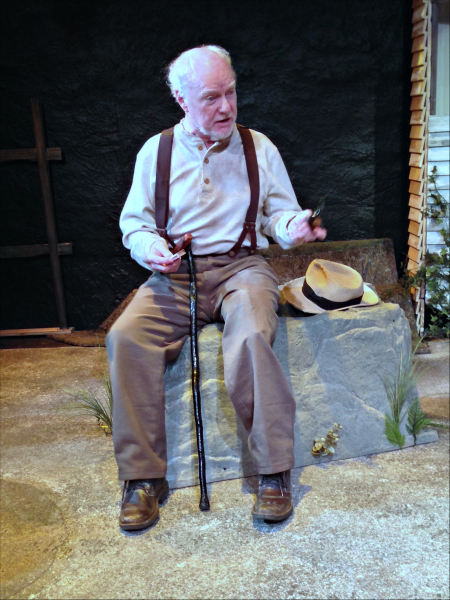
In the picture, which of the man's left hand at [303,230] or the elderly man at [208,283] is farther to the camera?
the man's left hand at [303,230]

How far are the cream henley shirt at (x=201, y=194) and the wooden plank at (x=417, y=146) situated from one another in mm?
2402

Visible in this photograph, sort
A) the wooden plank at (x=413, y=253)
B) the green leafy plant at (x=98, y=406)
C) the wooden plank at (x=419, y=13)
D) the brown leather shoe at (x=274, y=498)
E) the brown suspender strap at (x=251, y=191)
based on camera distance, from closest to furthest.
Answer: the brown leather shoe at (x=274, y=498) → the brown suspender strap at (x=251, y=191) → the green leafy plant at (x=98, y=406) → the wooden plank at (x=419, y=13) → the wooden plank at (x=413, y=253)

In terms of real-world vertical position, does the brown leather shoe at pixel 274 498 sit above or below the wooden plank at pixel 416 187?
below

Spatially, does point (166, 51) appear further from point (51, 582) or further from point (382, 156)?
point (51, 582)

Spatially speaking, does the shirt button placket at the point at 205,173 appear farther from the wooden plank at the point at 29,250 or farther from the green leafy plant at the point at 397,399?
the wooden plank at the point at 29,250

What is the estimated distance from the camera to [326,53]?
521cm

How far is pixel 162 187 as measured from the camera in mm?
3086

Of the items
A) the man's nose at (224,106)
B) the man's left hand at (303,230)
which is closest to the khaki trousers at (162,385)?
the man's left hand at (303,230)

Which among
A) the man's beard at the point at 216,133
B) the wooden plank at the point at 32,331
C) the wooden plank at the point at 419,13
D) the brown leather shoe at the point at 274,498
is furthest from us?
the wooden plank at the point at 32,331

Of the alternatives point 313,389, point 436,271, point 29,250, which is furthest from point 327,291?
point 29,250

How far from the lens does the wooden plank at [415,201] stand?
5203 mm

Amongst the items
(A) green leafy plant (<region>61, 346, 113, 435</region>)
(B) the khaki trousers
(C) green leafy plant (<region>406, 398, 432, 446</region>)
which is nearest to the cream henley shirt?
(B) the khaki trousers

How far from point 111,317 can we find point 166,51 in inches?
88.3

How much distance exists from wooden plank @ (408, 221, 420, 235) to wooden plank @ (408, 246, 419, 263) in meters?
0.14
